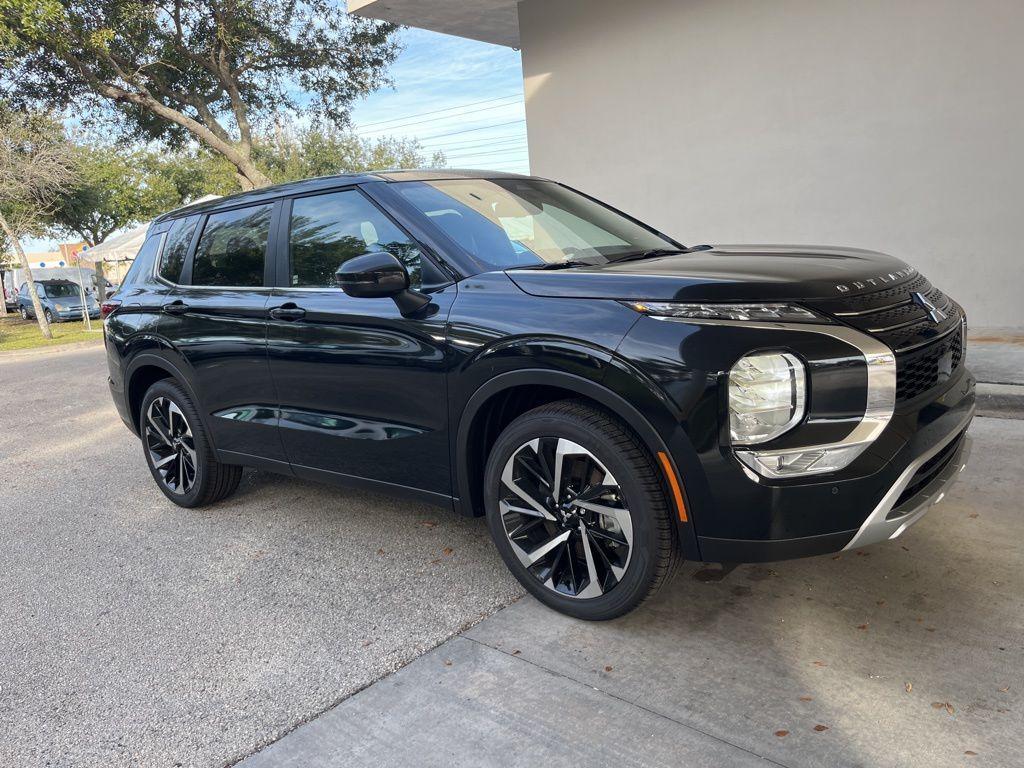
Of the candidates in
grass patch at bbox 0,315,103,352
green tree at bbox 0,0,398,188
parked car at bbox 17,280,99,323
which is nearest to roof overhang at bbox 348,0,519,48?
green tree at bbox 0,0,398,188

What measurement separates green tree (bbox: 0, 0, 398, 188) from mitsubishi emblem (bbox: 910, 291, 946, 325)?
1587 cm

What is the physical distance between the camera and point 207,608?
3650 millimetres

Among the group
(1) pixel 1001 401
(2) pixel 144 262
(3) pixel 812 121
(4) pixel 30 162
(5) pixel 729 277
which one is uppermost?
(4) pixel 30 162

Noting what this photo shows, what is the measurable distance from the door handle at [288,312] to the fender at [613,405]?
1.11m

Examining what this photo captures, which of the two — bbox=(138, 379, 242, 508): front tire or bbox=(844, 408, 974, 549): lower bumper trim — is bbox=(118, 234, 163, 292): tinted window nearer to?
bbox=(138, 379, 242, 508): front tire

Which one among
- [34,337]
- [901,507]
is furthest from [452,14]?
[34,337]

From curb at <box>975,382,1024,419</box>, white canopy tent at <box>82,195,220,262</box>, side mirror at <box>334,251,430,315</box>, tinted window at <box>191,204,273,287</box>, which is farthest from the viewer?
white canopy tent at <box>82,195,220,262</box>

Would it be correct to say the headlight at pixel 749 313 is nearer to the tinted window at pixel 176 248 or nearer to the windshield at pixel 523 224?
the windshield at pixel 523 224

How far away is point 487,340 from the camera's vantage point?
323 centimetres

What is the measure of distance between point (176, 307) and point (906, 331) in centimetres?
383

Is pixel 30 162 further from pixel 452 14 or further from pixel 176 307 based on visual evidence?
pixel 176 307

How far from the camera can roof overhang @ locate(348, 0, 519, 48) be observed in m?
11.3

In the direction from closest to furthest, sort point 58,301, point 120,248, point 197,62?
point 197,62
point 120,248
point 58,301

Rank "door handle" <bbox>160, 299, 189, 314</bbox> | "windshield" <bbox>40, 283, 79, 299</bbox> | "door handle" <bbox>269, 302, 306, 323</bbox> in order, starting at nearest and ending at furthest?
"door handle" <bbox>269, 302, 306, 323</bbox>, "door handle" <bbox>160, 299, 189, 314</bbox>, "windshield" <bbox>40, 283, 79, 299</bbox>
